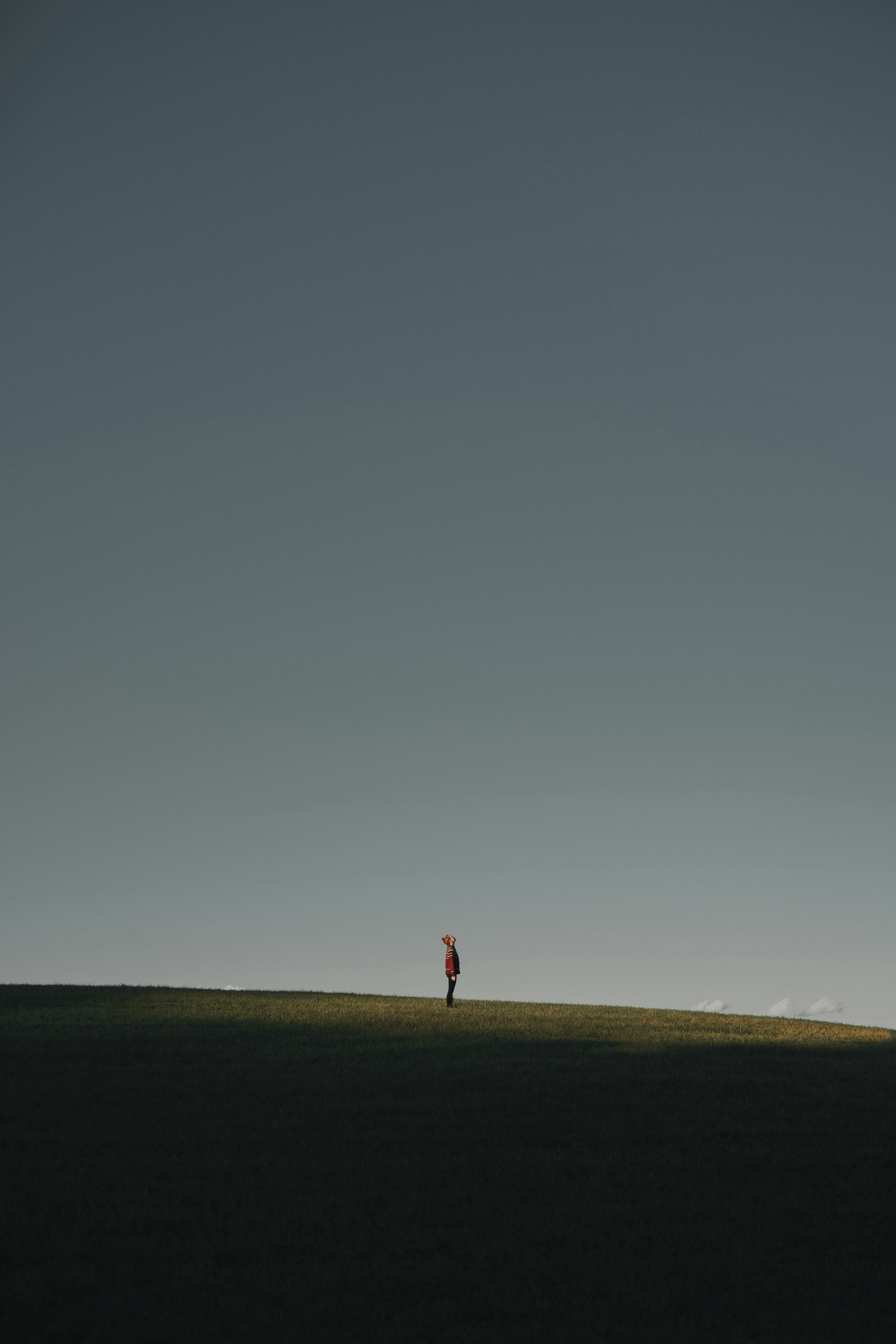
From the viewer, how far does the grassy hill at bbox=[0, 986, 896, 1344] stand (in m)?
11.9

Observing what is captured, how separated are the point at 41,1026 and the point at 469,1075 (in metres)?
15.7

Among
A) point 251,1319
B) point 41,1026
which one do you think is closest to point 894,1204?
point 251,1319

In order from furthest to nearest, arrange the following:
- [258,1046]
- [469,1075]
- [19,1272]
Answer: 1. [258,1046]
2. [469,1075]
3. [19,1272]

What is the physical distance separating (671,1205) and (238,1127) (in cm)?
900

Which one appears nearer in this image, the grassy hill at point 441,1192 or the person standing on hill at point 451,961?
the grassy hill at point 441,1192

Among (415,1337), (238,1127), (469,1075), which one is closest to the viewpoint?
(415,1337)

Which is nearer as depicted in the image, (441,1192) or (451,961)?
(441,1192)

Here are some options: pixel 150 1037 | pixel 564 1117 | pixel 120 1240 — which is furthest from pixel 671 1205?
pixel 150 1037

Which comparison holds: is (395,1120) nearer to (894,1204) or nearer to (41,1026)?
(894,1204)

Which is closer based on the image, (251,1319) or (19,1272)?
(251,1319)

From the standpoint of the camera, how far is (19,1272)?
12.7m

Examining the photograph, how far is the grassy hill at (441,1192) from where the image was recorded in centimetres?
1192

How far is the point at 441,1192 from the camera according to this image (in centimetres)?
1617

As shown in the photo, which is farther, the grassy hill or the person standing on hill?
the person standing on hill
